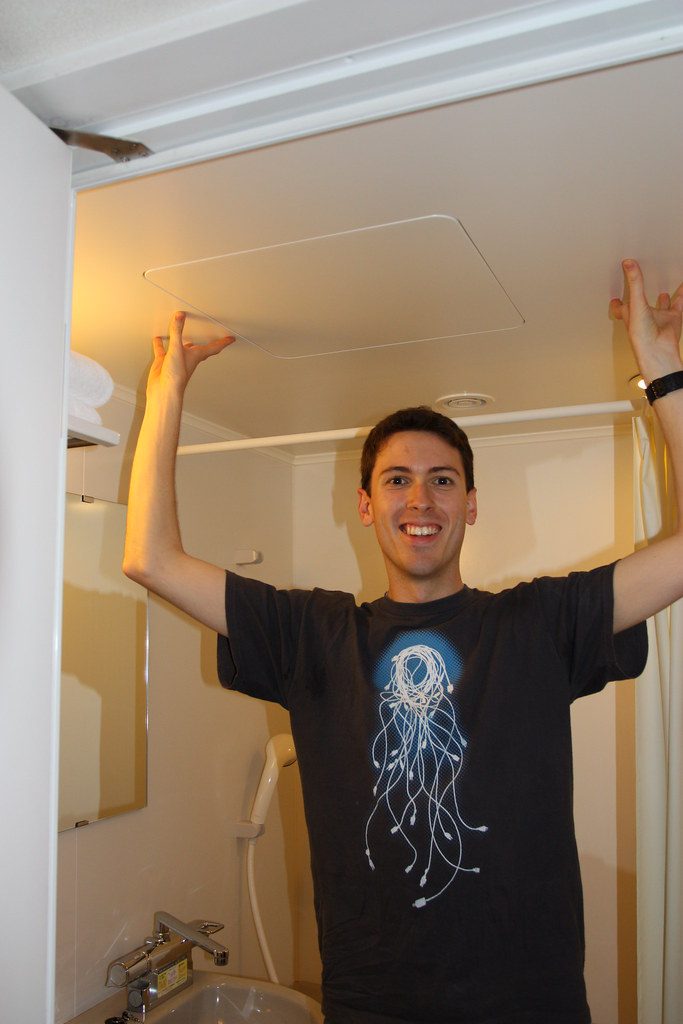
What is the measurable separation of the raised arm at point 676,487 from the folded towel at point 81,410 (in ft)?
2.58

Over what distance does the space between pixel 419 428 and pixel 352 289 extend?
29 cm

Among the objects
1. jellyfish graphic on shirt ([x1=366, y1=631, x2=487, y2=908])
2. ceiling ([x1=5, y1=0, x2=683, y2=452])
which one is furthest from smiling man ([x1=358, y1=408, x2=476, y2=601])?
ceiling ([x1=5, y1=0, x2=683, y2=452])

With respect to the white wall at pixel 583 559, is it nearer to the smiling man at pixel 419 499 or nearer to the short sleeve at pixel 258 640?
the smiling man at pixel 419 499

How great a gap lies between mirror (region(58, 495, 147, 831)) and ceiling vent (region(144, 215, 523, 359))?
0.63 meters

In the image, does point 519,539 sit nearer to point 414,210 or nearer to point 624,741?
point 624,741

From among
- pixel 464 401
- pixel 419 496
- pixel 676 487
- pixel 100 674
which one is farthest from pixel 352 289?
pixel 100 674

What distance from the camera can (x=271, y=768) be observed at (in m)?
2.57

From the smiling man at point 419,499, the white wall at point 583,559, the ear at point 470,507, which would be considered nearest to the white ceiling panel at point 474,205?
the smiling man at point 419,499

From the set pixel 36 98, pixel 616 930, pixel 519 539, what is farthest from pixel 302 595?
pixel 616 930

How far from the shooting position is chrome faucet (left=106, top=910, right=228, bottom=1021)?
185 centimetres

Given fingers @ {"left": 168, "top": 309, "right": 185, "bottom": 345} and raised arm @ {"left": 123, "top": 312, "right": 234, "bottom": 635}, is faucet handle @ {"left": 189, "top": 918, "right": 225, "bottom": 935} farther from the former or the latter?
fingers @ {"left": 168, "top": 309, "right": 185, "bottom": 345}

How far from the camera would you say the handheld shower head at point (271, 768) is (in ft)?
8.25

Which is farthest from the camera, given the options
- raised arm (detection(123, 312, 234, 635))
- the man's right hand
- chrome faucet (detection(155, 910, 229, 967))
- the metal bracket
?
chrome faucet (detection(155, 910, 229, 967))

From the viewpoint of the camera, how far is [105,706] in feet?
6.53
